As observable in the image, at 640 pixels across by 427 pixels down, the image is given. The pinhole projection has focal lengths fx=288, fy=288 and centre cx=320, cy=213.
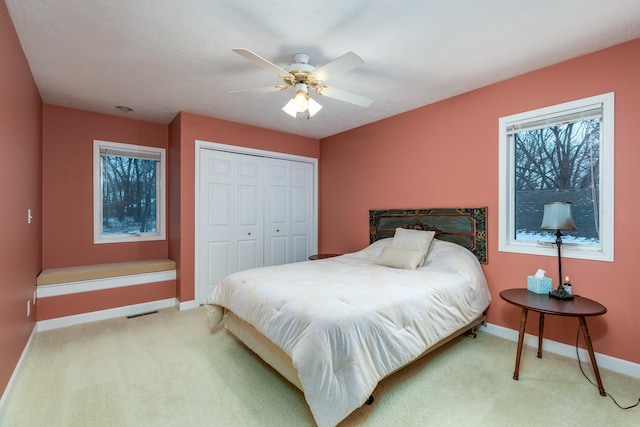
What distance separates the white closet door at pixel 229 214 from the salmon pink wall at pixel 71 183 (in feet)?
4.05

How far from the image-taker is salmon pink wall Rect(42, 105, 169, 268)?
350 centimetres

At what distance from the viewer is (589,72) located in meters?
2.38

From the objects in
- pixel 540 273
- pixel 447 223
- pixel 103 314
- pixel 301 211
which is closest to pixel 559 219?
pixel 540 273

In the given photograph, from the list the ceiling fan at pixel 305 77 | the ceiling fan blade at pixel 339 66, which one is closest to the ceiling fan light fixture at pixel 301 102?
the ceiling fan at pixel 305 77

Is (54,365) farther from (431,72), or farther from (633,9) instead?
(633,9)

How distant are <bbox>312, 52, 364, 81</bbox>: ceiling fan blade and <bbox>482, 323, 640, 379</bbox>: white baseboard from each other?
111 inches

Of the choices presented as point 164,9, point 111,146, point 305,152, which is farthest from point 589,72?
point 111,146

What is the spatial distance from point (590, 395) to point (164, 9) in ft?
12.5

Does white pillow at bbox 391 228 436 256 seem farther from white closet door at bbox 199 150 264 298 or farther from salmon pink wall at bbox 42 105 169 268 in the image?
salmon pink wall at bbox 42 105 169 268

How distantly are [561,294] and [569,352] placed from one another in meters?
0.60

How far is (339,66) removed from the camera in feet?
6.65

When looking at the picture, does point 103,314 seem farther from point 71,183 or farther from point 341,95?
point 341,95

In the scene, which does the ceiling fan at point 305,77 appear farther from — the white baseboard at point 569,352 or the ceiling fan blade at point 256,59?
the white baseboard at point 569,352

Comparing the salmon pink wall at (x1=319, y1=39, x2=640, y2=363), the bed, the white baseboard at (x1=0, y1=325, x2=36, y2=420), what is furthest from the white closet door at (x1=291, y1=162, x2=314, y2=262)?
the white baseboard at (x1=0, y1=325, x2=36, y2=420)
